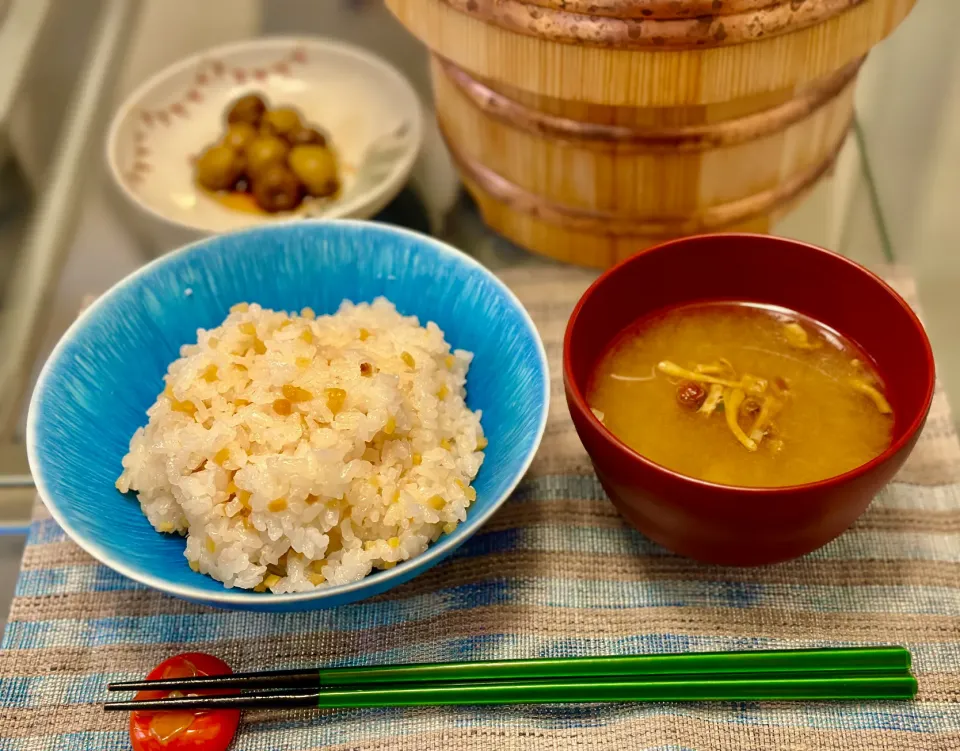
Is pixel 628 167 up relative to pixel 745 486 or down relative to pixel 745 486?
up

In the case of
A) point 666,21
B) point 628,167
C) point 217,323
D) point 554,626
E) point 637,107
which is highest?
point 666,21

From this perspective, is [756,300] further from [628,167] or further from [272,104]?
[272,104]

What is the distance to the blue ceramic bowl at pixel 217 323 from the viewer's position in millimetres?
1177

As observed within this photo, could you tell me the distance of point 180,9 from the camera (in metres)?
2.75

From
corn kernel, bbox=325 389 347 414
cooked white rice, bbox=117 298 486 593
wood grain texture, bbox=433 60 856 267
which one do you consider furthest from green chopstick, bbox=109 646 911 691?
wood grain texture, bbox=433 60 856 267

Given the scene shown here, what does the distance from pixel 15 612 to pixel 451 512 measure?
682 millimetres

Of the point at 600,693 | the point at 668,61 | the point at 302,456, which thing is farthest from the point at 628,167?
the point at 600,693

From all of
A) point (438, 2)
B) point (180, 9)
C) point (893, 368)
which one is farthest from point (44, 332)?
point (893, 368)

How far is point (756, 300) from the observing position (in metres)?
1.46

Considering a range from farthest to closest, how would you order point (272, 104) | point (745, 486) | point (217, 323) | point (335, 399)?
point (272, 104)
point (217, 323)
point (335, 399)
point (745, 486)

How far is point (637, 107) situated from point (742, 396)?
0.51 m

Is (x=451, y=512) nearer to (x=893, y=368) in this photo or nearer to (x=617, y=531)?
(x=617, y=531)

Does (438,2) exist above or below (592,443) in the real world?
above

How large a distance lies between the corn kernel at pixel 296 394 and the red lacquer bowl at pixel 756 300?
0.37 metres
